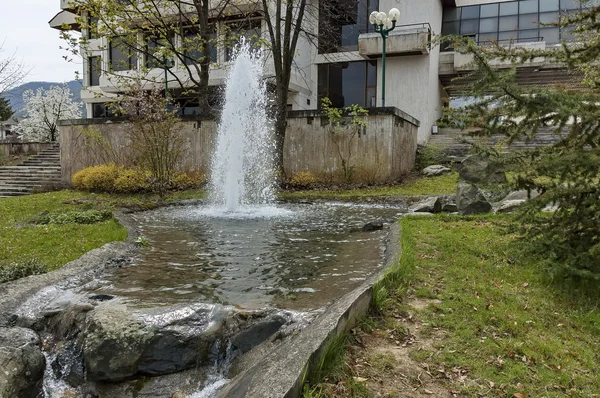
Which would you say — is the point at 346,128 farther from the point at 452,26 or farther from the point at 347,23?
the point at 452,26

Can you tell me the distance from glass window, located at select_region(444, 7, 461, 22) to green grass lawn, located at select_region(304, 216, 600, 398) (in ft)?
81.2

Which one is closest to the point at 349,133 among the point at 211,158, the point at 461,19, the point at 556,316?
the point at 211,158

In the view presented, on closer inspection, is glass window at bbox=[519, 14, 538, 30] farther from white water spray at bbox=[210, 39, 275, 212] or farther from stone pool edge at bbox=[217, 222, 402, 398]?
stone pool edge at bbox=[217, 222, 402, 398]

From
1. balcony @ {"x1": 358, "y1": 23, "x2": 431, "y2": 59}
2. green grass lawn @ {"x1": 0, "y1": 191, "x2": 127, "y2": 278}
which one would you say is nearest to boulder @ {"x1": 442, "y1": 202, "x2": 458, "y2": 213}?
green grass lawn @ {"x1": 0, "y1": 191, "x2": 127, "y2": 278}

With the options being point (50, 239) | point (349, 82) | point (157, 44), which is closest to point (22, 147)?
point (157, 44)

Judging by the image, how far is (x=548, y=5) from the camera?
2517 centimetres

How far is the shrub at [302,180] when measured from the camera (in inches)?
594

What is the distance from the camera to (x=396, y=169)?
15.7 m

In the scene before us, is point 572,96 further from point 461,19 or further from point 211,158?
point 461,19

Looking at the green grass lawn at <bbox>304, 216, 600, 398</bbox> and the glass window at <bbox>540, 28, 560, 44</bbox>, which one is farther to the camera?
the glass window at <bbox>540, 28, 560, 44</bbox>

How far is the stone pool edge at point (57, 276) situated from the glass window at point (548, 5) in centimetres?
2680

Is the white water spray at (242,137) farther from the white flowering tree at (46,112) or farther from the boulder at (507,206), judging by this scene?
the white flowering tree at (46,112)

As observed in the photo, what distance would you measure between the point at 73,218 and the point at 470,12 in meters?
25.2

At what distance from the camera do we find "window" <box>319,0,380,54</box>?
22969mm
